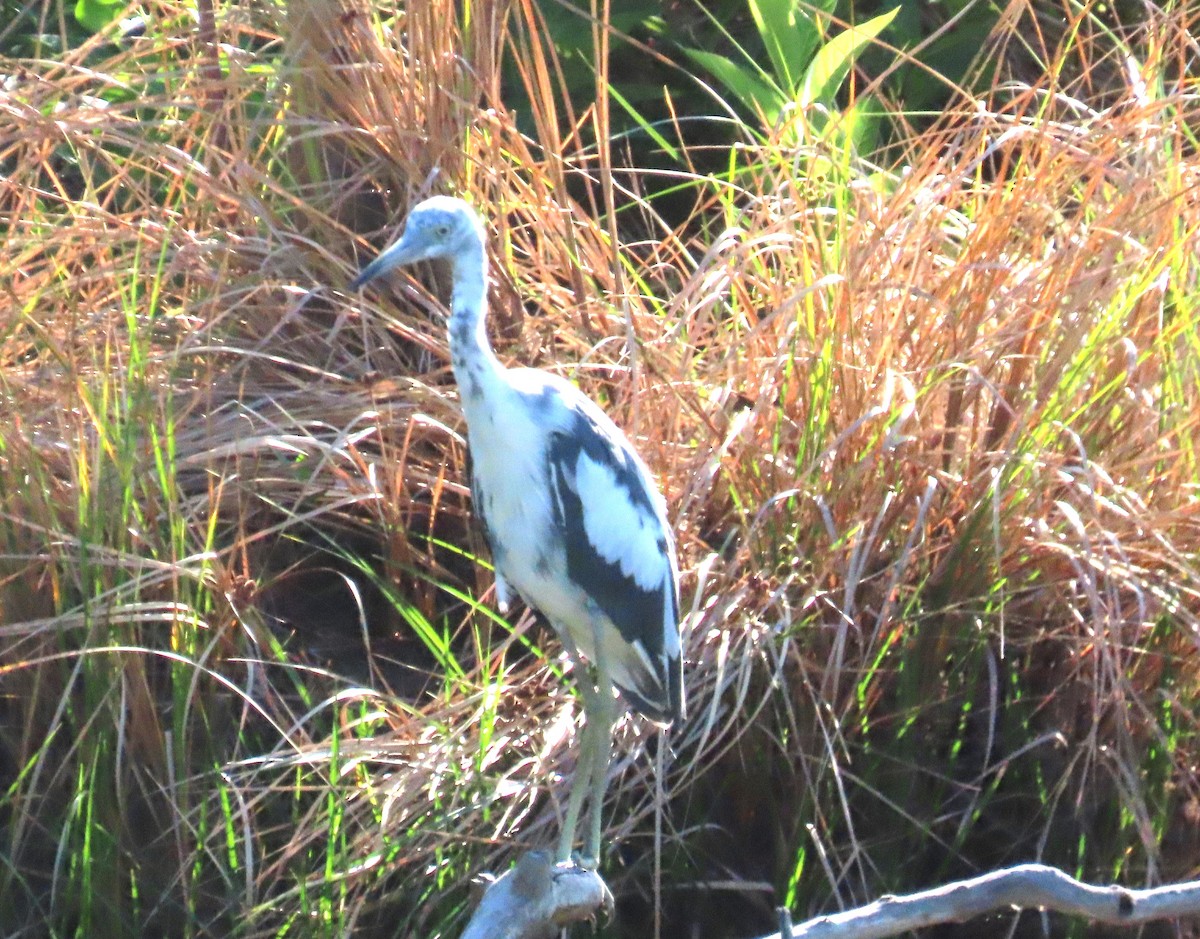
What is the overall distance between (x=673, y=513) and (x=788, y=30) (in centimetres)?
120

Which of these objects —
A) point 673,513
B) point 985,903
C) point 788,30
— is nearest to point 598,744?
point 673,513

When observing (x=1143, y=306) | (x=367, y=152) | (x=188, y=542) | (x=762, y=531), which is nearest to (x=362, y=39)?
(x=367, y=152)


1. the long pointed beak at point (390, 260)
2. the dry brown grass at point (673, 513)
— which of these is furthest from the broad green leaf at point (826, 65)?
the long pointed beak at point (390, 260)

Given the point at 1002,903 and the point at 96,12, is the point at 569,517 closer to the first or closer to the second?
the point at 1002,903

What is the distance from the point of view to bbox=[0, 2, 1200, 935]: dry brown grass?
2.51m

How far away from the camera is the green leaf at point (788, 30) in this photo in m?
3.30

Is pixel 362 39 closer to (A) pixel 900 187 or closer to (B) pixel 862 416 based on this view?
(A) pixel 900 187

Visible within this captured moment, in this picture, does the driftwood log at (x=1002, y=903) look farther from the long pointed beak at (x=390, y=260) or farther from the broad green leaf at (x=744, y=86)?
the broad green leaf at (x=744, y=86)

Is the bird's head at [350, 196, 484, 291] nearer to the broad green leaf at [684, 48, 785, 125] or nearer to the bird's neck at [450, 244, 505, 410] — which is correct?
the bird's neck at [450, 244, 505, 410]

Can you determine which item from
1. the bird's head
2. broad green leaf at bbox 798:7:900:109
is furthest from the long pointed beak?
broad green leaf at bbox 798:7:900:109

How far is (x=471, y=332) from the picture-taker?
209 centimetres

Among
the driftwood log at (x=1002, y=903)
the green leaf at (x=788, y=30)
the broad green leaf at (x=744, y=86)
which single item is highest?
the green leaf at (x=788, y=30)

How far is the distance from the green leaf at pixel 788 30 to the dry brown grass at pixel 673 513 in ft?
1.09

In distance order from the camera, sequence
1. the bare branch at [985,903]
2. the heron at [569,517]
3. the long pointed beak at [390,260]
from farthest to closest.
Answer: the heron at [569,517] → the long pointed beak at [390,260] → the bare branch at [985,903]
